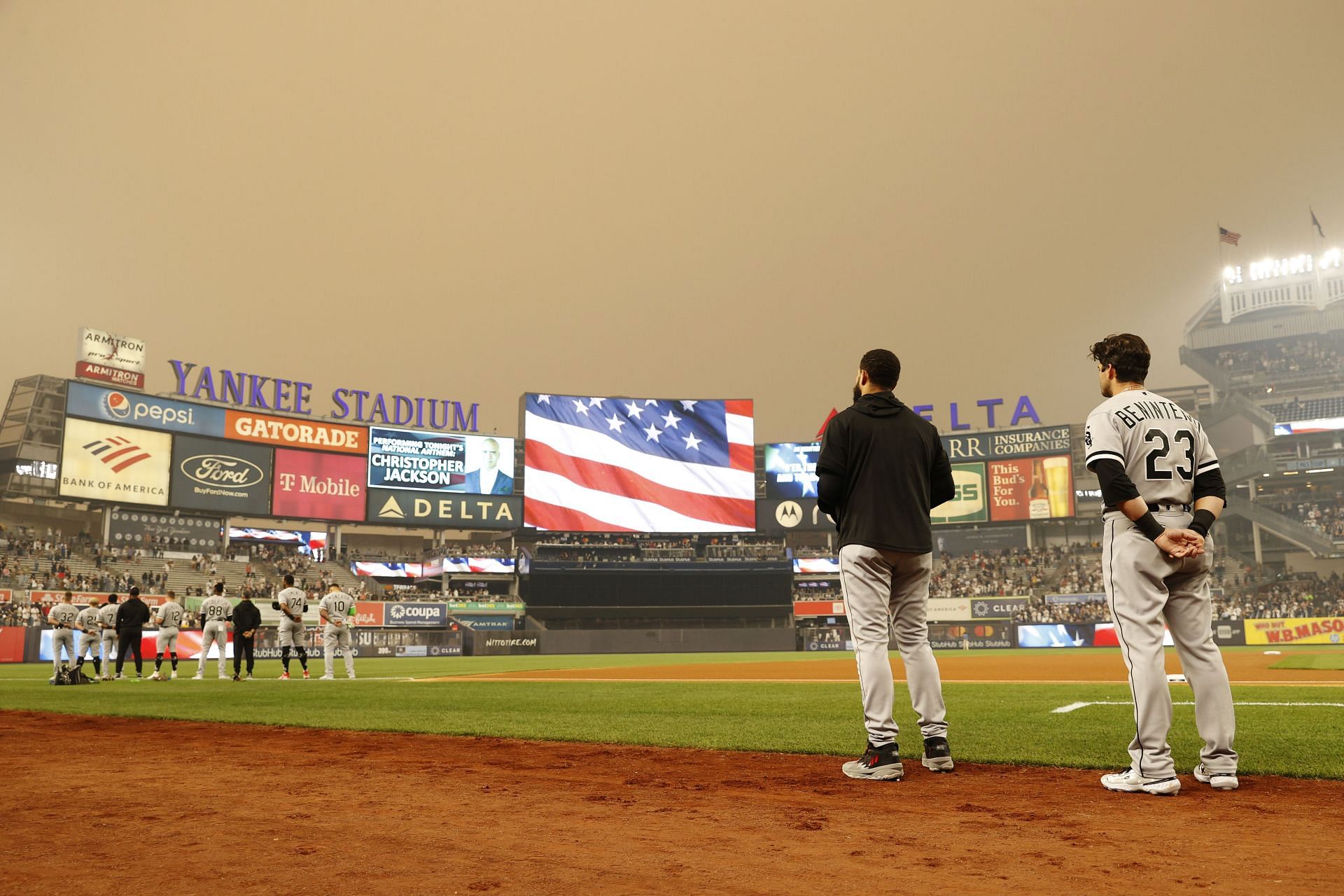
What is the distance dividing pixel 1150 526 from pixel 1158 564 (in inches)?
7.9

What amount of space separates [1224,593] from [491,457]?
1566 inches

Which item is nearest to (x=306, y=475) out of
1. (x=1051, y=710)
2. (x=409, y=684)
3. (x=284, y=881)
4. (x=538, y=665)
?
(x=538, y=665)

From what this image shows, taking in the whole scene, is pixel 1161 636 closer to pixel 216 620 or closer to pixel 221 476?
pixel 216 620

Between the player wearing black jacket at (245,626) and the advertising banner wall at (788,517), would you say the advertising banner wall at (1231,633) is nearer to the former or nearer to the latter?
the advertising banner wall at (788,517)

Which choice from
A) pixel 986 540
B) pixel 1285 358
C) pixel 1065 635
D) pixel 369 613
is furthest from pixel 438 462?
pixel 1285 358

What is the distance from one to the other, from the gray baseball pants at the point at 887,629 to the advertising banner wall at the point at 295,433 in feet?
158

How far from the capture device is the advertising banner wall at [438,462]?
51.8 m

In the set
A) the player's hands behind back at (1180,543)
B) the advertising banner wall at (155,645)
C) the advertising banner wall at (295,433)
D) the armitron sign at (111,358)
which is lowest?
the advertising banner wall at (155,645)

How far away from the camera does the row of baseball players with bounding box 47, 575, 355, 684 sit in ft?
55.5

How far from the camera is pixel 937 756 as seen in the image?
4992mm

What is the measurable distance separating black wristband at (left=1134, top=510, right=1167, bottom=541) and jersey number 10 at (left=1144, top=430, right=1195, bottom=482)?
0.25 meters

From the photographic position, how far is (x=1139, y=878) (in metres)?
2.86

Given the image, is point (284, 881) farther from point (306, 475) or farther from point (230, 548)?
point (230, 548)

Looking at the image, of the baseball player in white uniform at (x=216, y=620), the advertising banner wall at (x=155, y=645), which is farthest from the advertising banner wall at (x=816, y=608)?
the baseball player in white uniform at (x=216, y=620)
